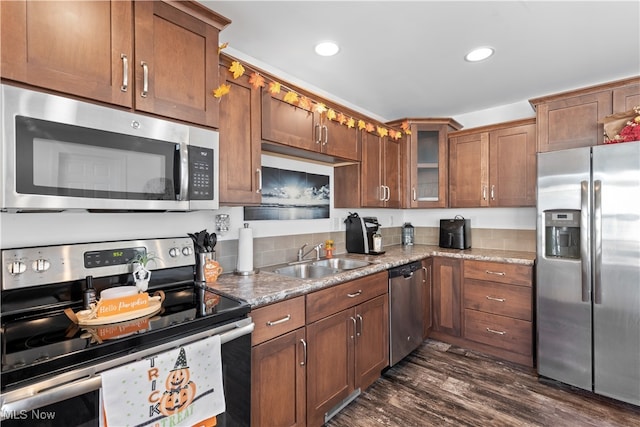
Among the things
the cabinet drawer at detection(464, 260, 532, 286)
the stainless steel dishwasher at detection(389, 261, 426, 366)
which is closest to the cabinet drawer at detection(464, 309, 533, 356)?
the cabinet drawer at detection(464, 260, 532, 286)

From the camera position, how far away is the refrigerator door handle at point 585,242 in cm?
216

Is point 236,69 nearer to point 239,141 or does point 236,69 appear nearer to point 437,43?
point 239,141

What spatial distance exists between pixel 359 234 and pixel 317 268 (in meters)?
0.65

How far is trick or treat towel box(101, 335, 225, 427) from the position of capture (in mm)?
947

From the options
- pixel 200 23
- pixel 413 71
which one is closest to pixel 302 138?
pixel 200 23

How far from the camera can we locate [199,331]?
119 centimetres

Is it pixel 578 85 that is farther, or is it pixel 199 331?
pixel 578 85

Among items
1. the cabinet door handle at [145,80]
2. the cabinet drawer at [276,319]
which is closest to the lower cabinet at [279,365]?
the cabinet drawer at [276,319]

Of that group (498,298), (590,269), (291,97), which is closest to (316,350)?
(291,97)

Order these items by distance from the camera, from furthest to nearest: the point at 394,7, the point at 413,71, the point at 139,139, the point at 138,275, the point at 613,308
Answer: the point at 413,71, the point at 613,308, the point at 394,7, the point at 138,275, the point at 139,139

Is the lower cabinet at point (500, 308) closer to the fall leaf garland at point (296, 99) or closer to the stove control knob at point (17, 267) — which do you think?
the fall leaf garland at point (296, 99)

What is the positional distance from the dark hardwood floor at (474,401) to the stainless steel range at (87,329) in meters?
1.11

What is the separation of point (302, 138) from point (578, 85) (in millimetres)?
2551

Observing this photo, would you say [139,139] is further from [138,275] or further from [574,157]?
[574,157]
